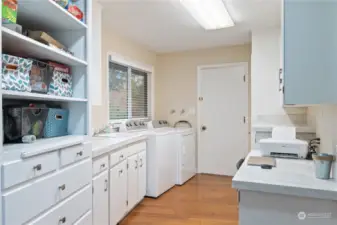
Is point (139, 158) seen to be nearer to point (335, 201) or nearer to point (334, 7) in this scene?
point (335, 201)

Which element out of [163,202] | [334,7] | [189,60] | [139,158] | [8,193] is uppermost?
[189,60]

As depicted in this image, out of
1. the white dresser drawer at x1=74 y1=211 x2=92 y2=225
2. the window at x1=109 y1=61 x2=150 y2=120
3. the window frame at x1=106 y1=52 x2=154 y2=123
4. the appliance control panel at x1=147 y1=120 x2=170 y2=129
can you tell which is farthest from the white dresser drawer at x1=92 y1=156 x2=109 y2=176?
the appliance control panel at x1=147 y1=120 x2=170 y2=129

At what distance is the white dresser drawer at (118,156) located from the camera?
95.3 inches

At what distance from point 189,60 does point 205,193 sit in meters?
2.46

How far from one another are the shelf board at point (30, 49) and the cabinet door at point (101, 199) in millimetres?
981

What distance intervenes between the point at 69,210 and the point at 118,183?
942 millimetres

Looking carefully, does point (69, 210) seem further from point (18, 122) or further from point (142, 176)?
point (142, 176)

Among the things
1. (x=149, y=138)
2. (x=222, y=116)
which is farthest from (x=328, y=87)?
(x=222, y=116)

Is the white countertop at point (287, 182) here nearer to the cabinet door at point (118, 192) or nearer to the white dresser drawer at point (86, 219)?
the white dresser drawer at point (86, 219)

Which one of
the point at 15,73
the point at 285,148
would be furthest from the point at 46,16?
the point at 285,148

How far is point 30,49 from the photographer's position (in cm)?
160

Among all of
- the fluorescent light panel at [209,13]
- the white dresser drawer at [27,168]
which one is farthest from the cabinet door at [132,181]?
the fluorescent light panel at [209,13]

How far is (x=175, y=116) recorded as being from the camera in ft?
16.1

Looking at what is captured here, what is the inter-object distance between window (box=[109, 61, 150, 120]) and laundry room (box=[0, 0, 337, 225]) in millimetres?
29
